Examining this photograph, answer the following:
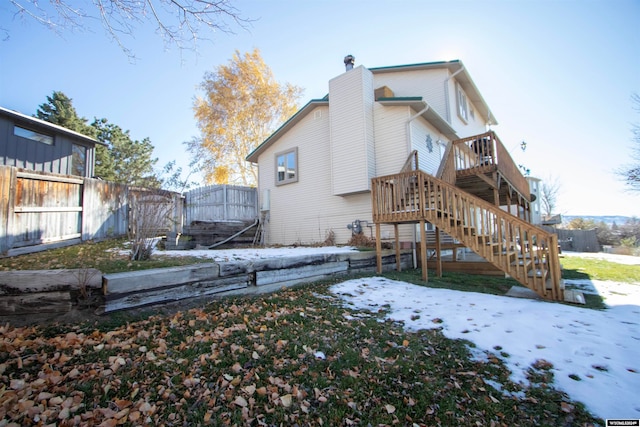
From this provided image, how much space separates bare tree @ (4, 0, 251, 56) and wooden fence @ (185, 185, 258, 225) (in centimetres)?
943

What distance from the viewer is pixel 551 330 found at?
10.8 feet

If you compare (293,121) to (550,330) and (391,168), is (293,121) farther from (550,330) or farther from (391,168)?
(550,330)

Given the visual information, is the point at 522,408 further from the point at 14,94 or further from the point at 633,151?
the point at 633,151

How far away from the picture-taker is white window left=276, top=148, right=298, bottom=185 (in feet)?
39.9

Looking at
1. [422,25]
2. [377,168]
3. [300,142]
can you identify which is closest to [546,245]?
[377,168]

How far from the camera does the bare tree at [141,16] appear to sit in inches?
126

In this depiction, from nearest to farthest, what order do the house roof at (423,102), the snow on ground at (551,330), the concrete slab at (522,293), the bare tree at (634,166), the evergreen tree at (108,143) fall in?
the snow on ground at (551,330), the concrete slab at (522,293), the house roof at (423,102), the bare tree at (634,166), the evergreen tree at (108,143)

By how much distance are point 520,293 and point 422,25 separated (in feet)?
24.5

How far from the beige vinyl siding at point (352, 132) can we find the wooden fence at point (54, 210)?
5.74m

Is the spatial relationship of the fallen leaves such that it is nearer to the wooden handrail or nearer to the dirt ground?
the dirt ground

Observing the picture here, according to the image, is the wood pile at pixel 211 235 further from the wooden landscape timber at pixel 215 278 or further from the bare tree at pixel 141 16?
the bare tree at pixel 141 16

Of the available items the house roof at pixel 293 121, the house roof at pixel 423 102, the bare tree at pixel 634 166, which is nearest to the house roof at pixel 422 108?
the house roof at pixel 423 102

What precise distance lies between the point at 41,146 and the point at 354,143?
11.9 metres

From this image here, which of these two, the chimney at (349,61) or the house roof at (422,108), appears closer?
the house roof at (422,108)
